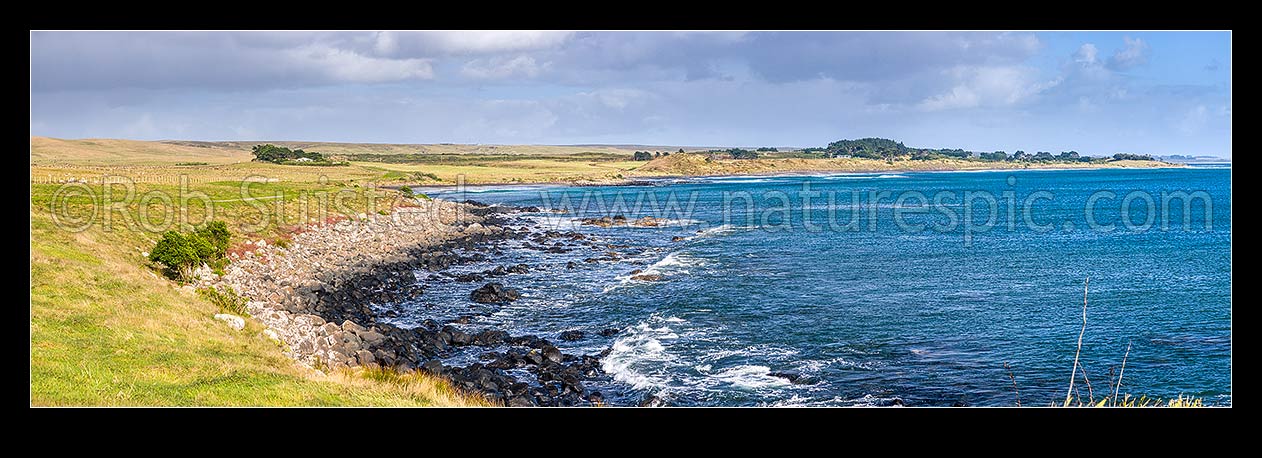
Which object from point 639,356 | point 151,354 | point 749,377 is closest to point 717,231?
point 639,356

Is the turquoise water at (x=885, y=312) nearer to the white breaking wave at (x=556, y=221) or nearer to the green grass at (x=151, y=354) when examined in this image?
the green grass at (x=151, y=354)

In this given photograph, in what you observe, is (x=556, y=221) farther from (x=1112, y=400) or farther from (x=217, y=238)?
(x=1112, y=400)

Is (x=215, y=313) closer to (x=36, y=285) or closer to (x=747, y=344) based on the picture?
(x=36, y=285)

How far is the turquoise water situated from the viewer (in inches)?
903

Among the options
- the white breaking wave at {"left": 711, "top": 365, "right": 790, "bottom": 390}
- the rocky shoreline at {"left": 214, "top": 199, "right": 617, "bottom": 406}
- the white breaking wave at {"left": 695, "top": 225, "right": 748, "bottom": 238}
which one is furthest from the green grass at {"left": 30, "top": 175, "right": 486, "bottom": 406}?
the white breaking wave at {"left": 695, "top": 225, "right": 748, "bottom": 238}

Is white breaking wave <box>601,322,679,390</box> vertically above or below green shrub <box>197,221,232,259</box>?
below

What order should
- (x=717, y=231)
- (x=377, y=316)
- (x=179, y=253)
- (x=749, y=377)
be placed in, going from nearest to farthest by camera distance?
(x=749, y=377) → (x=179, y=253) → (x=377, y=316) → (x=717, y=231)

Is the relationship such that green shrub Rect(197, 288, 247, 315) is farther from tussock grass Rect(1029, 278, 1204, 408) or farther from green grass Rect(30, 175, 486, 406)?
tussock grass Rect(1029, 278, 1204, 408)

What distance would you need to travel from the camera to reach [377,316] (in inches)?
1248

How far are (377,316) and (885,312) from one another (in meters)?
21.7

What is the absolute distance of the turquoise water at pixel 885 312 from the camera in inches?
903

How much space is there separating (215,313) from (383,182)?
107217 mm

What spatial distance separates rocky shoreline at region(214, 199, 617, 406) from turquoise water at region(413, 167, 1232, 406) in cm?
158

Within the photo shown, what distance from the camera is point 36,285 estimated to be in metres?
20.6
